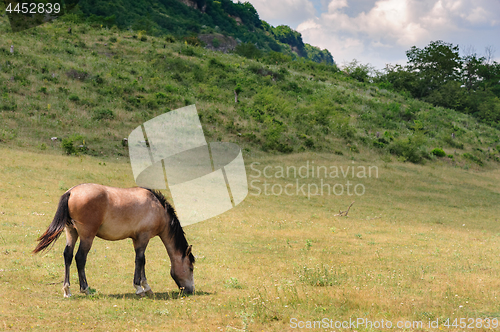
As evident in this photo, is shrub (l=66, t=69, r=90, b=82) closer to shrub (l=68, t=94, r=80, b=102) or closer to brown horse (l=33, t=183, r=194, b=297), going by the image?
shrub (l=68, t=94, r=80, b=102)

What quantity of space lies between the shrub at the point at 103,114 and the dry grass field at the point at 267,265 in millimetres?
10160

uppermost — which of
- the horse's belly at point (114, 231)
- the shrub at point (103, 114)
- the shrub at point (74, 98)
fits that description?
the shrub at point (74, 98)

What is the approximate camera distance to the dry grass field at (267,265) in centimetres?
736

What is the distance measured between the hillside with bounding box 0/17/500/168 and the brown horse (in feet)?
77.3

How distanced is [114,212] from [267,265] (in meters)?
5.94

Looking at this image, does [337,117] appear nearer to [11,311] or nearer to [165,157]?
[165,157]

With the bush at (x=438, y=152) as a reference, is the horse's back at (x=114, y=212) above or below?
below

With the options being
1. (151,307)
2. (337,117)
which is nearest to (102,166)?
(151,307)

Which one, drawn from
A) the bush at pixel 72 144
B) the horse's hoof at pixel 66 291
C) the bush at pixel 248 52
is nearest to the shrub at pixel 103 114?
the bush at pixel 72 144

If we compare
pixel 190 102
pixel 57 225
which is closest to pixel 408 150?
pixel 190 102

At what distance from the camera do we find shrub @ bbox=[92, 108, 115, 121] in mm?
37603

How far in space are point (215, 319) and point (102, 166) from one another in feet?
72.1

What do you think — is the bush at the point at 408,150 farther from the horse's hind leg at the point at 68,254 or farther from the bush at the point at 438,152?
the horse's hind leg at the point at 68,254

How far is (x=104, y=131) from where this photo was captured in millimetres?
35375
